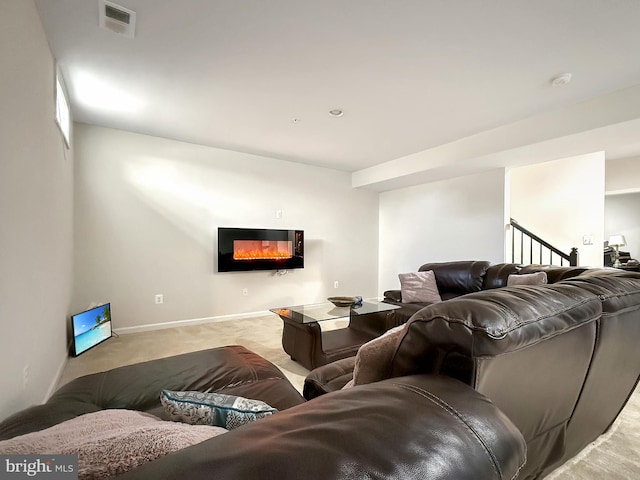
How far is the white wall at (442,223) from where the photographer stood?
14.8ft

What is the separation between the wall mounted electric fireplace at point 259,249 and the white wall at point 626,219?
315 inches

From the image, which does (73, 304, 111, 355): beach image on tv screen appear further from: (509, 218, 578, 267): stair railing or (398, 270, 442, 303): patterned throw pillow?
(509, 218, 578, 267): stair railing

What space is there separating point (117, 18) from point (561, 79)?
11.3ft

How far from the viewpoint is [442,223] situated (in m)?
5.18

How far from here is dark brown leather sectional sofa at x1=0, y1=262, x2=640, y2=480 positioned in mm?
445

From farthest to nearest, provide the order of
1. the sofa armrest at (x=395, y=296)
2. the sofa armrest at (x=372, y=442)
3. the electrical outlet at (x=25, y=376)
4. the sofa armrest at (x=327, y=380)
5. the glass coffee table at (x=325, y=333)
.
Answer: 1. the sofa armrest at (x=395, y=296)
2. the glass coffee table at (x=325, y=333)
3. the electrical outlet at (x=25, y=376)
4. the sofa armrest at (x=327, y=380)
5. the sofa armrest at (x=372, y=442)

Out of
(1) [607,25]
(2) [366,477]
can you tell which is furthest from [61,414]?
(1) [607,25]

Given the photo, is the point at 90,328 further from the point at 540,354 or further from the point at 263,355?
the point at 540,354

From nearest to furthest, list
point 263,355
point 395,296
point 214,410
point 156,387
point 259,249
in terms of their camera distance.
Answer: point 214,410
point 156,387
point 263,355
point 395,296
point 259,249

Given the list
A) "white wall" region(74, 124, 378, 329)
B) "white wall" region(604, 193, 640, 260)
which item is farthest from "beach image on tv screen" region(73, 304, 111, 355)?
"white wall" region(604, 193, 640, 260)

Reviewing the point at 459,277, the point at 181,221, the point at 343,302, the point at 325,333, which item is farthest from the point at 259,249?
the point at 459,277

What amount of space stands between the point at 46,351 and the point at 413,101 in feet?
12.1

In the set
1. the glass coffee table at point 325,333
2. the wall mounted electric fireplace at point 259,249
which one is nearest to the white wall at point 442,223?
the wall mounted electric fireplace at point 259,249

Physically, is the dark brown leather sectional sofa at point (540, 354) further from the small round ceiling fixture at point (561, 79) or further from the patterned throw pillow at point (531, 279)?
the small round ceiling fixture at point (561, 79)
